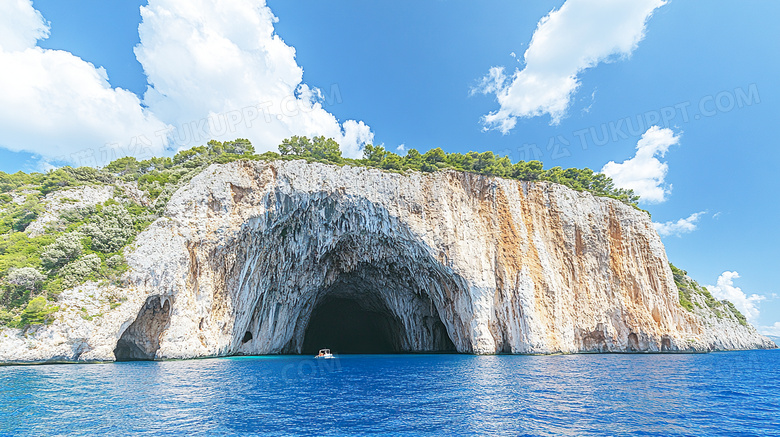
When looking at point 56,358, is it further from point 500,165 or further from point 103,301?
point 500,165

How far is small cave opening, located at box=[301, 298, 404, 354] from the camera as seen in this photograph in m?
62.0

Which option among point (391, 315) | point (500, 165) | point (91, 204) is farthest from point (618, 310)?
point (91, 204)

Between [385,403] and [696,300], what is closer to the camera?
[385,403]

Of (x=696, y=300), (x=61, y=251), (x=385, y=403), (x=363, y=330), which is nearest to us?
(x=385, y=403)

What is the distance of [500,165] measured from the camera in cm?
4609

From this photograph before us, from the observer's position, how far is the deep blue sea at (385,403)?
40.2 ft

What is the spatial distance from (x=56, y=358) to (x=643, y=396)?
3801 centimetres

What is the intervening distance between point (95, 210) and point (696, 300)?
3094 inches

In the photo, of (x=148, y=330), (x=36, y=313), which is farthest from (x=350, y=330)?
(x=36, y=313)

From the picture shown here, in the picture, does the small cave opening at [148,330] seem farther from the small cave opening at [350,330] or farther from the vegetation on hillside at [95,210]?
the small cave opening at [350,330]

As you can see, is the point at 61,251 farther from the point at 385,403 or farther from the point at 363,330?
the point at 363,330

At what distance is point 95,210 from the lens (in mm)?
36094

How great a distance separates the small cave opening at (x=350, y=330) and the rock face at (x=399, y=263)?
489 inches

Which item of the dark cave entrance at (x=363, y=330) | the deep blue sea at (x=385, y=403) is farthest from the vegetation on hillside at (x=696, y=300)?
the deep blue sea at (x=385, y=403)
